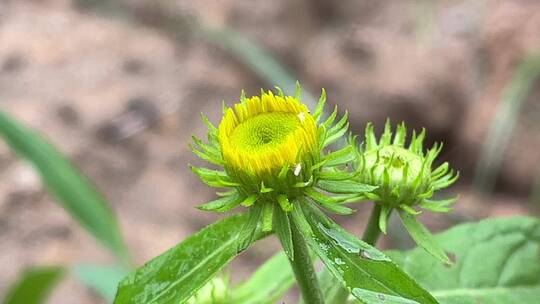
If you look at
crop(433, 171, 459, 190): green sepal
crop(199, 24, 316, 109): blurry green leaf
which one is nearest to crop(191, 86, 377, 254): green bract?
crop(433, 171, 459, 190): green sepal

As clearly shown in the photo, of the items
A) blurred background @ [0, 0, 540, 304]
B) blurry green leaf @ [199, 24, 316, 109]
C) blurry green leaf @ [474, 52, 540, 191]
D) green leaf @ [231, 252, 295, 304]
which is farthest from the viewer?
blurry green leaf @ [474, 52, 540, 191]

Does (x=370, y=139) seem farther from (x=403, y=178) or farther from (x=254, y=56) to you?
(x=254, y=56)

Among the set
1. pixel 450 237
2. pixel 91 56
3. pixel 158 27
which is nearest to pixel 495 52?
pixel 158 27

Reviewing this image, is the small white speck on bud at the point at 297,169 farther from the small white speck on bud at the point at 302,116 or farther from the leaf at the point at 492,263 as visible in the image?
the leaf at the point at 492,263

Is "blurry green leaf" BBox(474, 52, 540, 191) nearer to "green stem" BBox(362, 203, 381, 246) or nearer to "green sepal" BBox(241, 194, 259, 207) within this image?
"green stem" BBox(362, 203, 381, 246)

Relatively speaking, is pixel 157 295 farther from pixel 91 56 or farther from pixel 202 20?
pixel 202 20

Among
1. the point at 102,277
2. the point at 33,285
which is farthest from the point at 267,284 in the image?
the point at 102,277

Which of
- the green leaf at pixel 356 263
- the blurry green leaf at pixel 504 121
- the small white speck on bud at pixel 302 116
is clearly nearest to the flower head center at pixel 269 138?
the small white speck on bud at pixel 302 116
